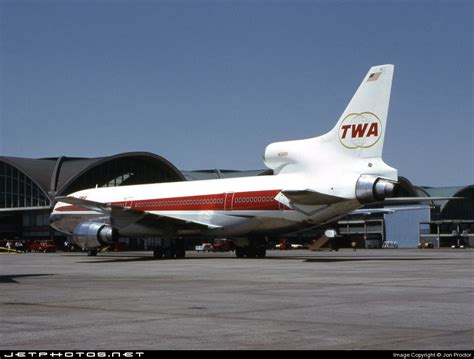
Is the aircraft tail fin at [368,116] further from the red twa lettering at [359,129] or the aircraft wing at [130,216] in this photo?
the aircraft wing at [130,216]

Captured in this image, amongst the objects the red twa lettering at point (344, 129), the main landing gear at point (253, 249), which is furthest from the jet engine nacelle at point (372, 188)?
the main landing gear at point (253, 249)

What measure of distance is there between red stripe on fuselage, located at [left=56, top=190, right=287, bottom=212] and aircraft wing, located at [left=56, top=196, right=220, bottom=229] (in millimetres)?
1001

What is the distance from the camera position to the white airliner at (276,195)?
39250 millimetres

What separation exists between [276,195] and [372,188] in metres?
6.87

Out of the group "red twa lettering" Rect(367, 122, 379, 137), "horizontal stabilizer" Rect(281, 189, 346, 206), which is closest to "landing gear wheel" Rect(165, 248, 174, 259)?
"horizontal stabilizer" Rect(281, 189, 346, 206)

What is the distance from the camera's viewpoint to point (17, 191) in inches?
3819

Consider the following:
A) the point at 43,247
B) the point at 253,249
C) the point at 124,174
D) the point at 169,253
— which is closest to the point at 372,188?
the point at 253,249

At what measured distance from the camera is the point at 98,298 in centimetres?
1828

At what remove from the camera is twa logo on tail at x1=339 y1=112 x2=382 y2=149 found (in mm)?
39156

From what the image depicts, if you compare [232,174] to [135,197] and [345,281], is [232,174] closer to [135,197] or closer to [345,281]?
[135,197]

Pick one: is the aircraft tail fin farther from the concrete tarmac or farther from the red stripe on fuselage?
the concrete tarmac

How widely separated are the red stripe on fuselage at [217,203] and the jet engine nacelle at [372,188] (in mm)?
5735

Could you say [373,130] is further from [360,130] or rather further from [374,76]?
[374,76]

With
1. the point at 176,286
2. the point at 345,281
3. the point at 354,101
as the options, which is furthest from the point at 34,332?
the point at 354,101
